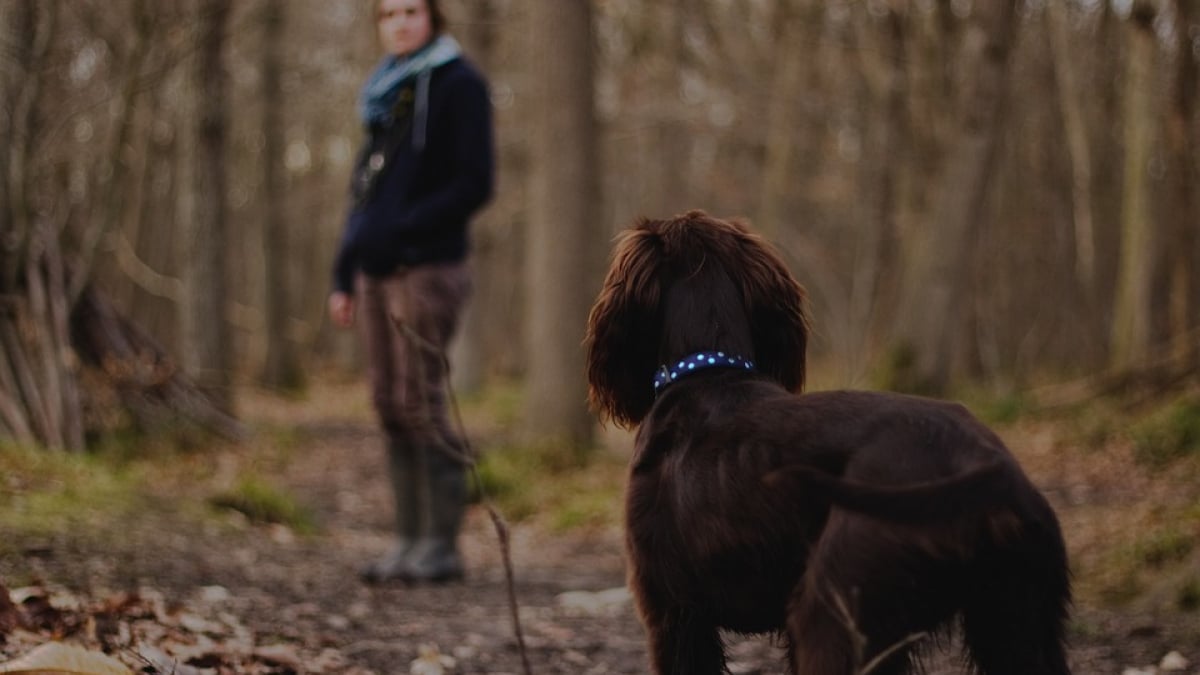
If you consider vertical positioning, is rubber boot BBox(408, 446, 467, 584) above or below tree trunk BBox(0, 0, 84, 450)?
below

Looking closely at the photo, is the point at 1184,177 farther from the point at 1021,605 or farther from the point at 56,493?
the point at 1021,605

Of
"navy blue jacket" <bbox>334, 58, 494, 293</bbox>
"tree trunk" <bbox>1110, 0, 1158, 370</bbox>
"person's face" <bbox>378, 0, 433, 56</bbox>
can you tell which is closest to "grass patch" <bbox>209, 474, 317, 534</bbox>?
"navy blue jacket" <bbox>334, 58, 494, 293</bbox>

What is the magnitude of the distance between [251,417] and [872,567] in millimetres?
11007

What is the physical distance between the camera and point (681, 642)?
2.69 metres

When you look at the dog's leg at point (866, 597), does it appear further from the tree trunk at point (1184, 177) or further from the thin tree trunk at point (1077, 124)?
the thin tree trunk at point (1077, 124)

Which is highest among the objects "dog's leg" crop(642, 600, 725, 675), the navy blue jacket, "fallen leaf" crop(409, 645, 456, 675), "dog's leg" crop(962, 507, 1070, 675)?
the navy blue jacket

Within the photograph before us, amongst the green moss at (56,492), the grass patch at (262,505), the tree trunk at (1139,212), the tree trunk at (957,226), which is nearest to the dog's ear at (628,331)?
the green moss at (56,492)

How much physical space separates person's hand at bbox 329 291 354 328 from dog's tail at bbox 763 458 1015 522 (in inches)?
141

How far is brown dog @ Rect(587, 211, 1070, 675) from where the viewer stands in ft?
7.27

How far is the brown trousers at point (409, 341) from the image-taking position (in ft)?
16.7

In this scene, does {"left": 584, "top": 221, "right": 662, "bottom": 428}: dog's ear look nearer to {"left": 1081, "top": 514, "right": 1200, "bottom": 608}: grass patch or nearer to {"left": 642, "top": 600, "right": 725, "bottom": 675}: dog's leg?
{"left": 642, "top": 600, "right": 725, "bottom": 675}: dog's leg

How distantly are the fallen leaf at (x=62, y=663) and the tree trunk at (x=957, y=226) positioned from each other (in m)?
9.43

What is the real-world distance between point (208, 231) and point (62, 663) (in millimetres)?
10169

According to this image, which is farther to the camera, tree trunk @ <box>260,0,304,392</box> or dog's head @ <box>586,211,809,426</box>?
tree trunk @ <box>260,0,304,392</box>
